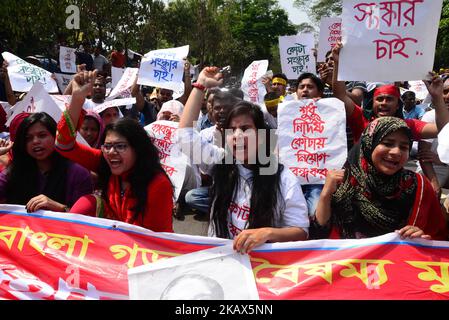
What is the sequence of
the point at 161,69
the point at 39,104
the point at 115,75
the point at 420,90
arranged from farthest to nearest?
the point at 420,90 → the point at 115,75 → the point at 161,69 → the point at 39,104

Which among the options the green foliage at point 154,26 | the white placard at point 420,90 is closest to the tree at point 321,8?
the green foliage at point 154,26

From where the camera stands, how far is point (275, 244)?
7.29ft

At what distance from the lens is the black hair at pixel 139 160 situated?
8.73 ft

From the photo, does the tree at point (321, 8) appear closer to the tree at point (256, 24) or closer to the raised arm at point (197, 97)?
the tree at point (256, 24)

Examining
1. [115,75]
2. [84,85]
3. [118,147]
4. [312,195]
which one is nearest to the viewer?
[118,147]

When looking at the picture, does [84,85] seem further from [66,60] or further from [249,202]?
[66,60]

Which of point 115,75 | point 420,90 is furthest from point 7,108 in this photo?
point 420,90

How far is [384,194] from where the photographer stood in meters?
2.47

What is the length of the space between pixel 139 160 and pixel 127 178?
128 mm
